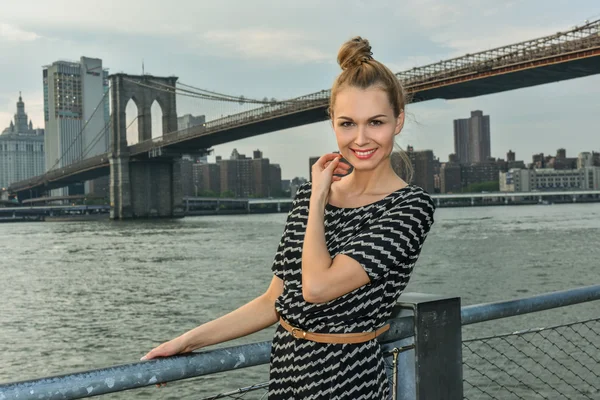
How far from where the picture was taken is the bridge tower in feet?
175

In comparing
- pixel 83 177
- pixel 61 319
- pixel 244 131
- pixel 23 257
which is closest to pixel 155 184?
pixel 83 177

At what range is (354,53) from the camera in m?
1.52

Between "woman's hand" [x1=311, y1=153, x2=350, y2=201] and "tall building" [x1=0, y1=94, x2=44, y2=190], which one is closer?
"woman's hand" [x1=311, y1=153, x2=350, y2=201]

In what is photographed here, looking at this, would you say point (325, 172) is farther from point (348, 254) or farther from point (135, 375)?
point (135, 375)

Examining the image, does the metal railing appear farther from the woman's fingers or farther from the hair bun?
the hair bun

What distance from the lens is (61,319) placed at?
1271 centimetres

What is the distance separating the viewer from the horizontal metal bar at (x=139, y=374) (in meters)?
1.20

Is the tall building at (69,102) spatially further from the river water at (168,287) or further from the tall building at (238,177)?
the river water at (168,287)

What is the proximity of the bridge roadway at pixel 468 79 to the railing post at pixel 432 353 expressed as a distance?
1860 cm

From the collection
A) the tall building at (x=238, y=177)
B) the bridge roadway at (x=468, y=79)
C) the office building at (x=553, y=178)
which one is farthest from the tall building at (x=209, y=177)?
the bridge roadway at (x=468, y=79)

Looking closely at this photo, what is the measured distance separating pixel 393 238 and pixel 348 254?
0.10 m

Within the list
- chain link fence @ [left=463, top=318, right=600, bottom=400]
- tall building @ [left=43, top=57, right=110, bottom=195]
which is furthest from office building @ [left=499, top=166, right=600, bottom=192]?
chain link fence @ [left=463, top=318, right=600, bottom=400]

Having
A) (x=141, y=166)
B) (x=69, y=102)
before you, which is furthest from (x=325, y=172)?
(x=69, y=102)

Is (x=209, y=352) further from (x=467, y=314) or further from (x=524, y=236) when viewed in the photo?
(x=524, y=236)
